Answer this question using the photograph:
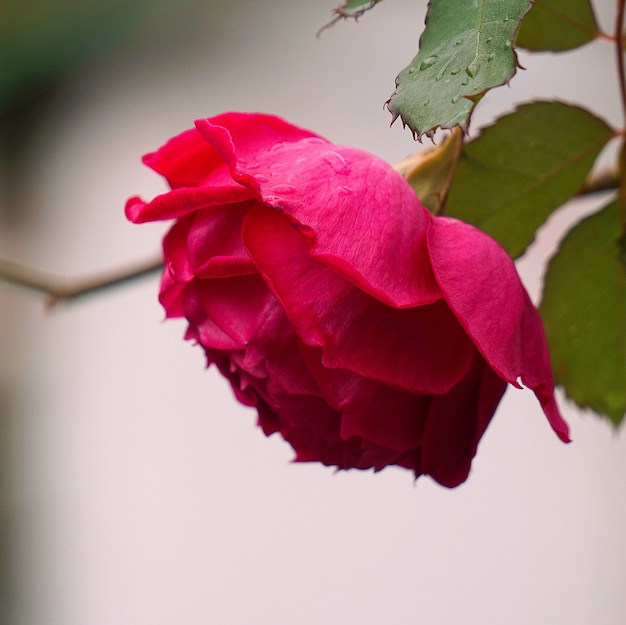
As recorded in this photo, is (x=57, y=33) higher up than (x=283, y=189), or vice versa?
(x=57, y=33)

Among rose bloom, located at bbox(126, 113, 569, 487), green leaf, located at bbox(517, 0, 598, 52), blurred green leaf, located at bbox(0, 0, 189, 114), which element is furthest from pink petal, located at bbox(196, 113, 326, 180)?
blurred green leaf, located at bbox(0, 0, 189, 114)

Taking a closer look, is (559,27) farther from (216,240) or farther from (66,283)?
(66,283)

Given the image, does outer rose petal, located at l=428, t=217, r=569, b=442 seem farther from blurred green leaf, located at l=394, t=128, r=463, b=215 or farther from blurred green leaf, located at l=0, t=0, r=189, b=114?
blurred green leaf, located at l=0, t=0, r=189, b=114

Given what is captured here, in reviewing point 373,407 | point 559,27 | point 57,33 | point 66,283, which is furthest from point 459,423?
point 57,33

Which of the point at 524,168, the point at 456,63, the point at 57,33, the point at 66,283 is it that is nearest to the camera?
the point at 456,63

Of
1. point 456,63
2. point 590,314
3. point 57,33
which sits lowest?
point 590,314

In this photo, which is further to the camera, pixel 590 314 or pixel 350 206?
pixel 590 314

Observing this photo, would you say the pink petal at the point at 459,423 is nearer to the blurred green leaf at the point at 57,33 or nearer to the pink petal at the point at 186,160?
the pink petal at the point at 186,160
